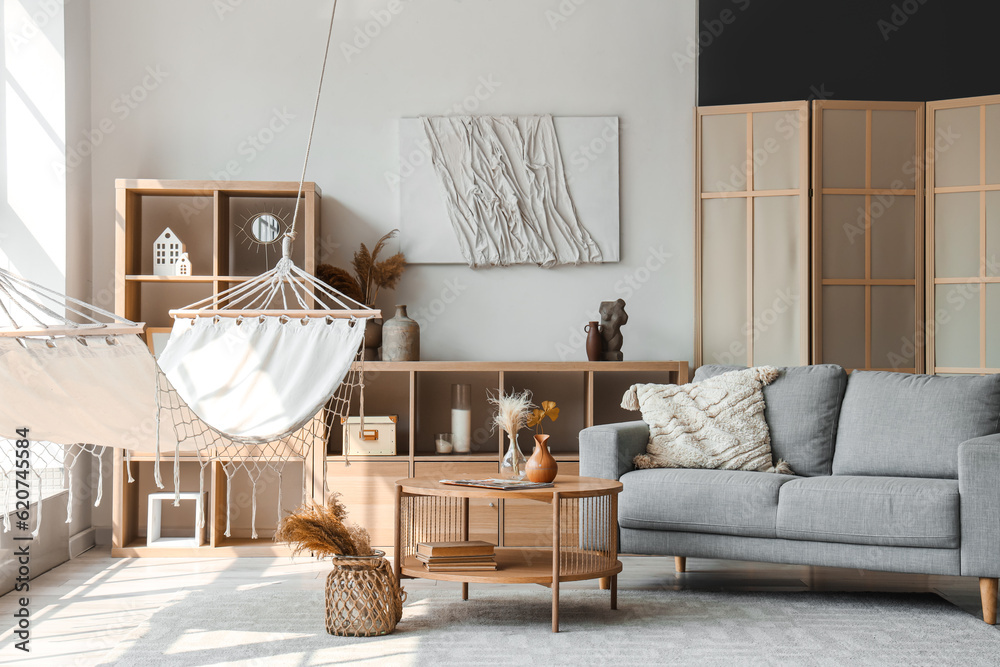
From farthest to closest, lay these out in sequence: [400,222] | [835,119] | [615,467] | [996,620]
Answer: [400,222]
[835,119]
[615,467]
[996,620]

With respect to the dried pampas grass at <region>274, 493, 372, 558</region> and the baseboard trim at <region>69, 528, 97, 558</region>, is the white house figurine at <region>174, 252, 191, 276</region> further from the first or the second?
the dried pampas grass at <region>274, 493, 372, 558</region>

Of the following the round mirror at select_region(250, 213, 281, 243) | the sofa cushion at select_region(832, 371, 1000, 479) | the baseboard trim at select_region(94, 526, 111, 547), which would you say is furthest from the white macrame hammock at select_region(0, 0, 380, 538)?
the sofa cushion at select_region(832, 371, 1000, 479)

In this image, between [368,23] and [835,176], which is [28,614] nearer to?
[368,23]

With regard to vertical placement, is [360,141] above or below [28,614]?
above

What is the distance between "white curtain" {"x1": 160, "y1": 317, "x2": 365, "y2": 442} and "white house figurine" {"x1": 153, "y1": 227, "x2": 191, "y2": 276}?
855 mm

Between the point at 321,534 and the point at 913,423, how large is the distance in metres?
2.16

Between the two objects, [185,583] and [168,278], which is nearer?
[185,583]

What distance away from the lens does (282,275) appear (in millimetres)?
3434

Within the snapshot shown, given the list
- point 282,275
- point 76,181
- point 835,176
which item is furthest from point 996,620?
point 76,181

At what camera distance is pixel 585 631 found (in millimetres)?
2668

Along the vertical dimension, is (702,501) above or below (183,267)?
below

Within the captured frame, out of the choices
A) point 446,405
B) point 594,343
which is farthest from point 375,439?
point 594,343

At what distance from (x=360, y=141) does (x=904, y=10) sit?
2.74 metres

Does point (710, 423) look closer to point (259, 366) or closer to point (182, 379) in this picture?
point (259, 366)
